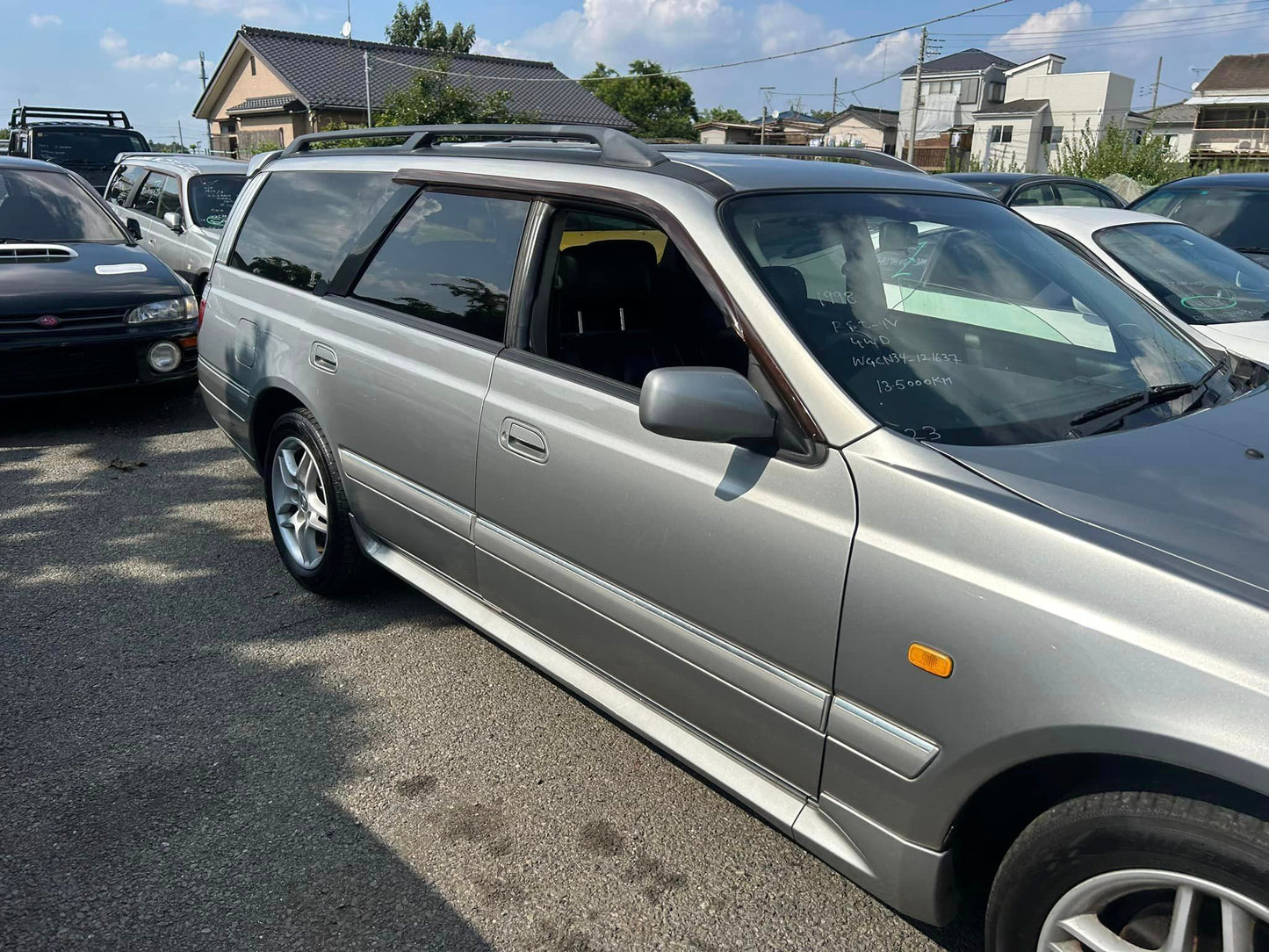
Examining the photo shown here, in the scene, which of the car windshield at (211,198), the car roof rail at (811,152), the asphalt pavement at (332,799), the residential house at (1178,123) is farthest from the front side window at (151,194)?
the residential house at (1178,123)

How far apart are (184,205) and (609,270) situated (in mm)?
8142

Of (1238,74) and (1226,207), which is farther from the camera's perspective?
(1238,74)

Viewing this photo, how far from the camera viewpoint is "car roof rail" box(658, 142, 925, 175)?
11.1ft

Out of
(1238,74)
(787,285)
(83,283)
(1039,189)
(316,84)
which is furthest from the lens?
(1238,74)

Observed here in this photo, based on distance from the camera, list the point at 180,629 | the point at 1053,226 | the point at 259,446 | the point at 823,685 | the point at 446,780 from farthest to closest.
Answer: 1. the point at 1053,226
2. the point at 259,446
3. the point at 180,629
4. the point at 446,780
5. the point at 823,685

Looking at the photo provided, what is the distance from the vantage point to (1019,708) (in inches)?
70.4

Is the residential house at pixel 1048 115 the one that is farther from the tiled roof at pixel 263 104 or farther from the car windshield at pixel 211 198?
the car windshield at pixel 211 198

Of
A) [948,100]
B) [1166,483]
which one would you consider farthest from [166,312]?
[948,100]

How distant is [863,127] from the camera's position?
6888 centimetres

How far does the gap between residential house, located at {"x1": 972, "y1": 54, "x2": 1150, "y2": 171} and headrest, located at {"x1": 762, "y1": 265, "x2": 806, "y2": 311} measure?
58.9 metres

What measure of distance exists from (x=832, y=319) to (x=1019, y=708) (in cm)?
104

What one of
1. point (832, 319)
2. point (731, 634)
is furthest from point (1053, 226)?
point (731, 634)

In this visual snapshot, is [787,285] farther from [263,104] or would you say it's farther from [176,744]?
[263,104]

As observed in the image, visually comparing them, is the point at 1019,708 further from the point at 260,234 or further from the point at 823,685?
the point at 260,234
